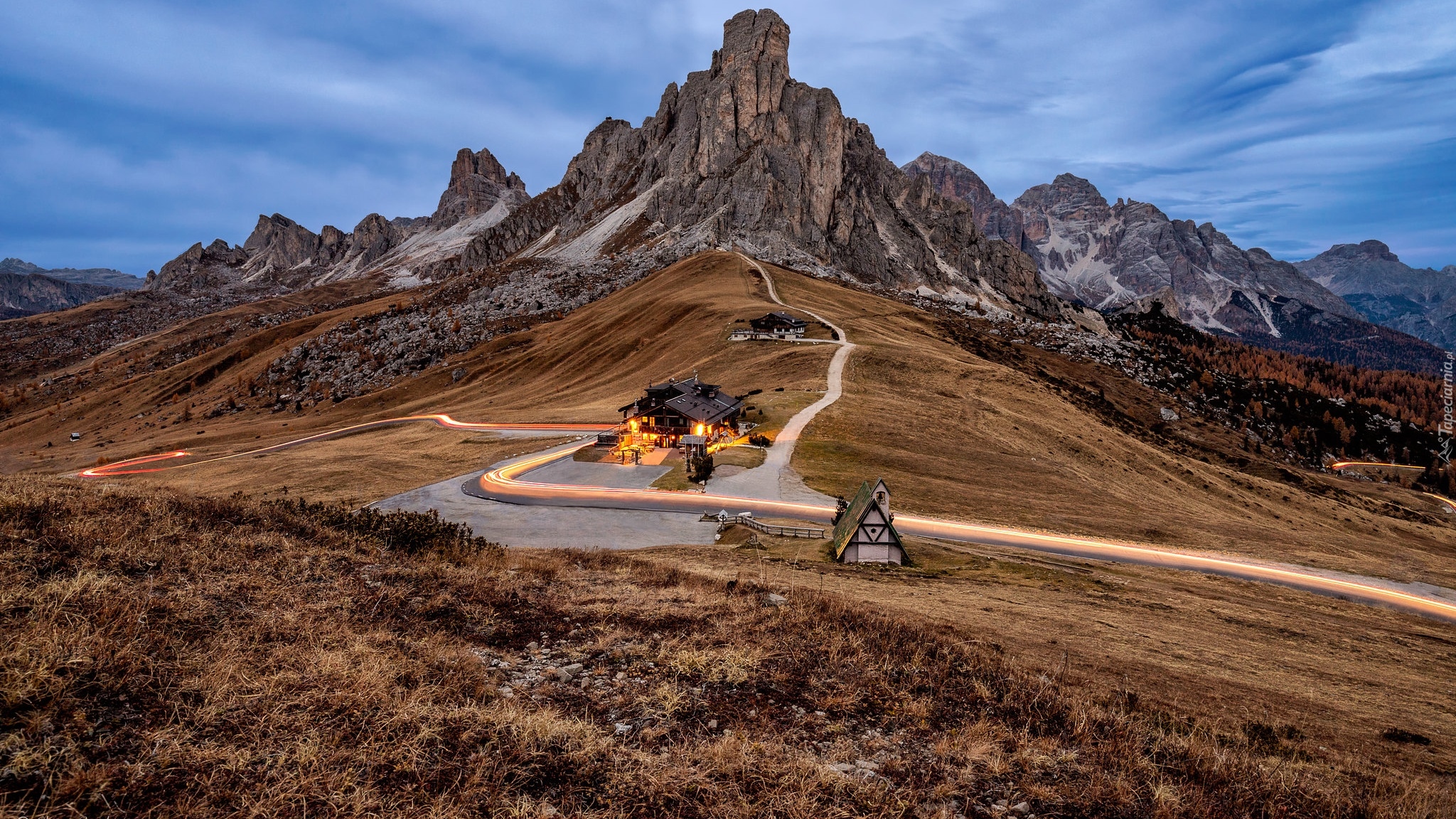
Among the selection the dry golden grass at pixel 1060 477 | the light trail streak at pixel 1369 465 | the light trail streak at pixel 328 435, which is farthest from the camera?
the light trail streak at pixel 1369 465

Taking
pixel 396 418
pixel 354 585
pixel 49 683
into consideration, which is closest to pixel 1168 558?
pixel 354 585

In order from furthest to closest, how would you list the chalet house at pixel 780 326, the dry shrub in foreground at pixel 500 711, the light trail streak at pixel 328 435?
the chalet house at pixel 780 326 < the light trail streak at pixel 328 435 < the dry shrub in foreground at pixel 500 711

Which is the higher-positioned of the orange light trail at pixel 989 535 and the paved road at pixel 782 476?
the paved road at pixel 782 476

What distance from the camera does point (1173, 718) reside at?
10977mm

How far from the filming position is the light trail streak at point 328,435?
6244 centimetres

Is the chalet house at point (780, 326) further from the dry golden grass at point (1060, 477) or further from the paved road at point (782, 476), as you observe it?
the paved road at point (782, 476)

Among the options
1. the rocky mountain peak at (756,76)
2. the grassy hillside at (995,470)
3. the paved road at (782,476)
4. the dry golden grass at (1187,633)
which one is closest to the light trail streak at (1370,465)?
the grassy hillside at (995,470)

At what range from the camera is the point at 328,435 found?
76250 mm

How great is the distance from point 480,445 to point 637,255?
11439 centimetres

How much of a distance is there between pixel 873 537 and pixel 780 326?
211 feet

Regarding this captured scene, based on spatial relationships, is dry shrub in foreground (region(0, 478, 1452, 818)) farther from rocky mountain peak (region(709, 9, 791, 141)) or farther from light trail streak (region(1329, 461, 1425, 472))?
rocky mountain peak (region(709, 9, 791, 141))

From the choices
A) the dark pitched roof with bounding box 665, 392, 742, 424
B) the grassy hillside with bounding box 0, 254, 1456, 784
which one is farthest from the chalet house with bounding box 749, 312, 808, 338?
the dark pitched roof with bounding box 665, 392, 742, 424

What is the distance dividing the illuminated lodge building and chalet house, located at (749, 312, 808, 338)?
104 feet

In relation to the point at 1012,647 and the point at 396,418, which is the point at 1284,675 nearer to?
the point at 1012,647
